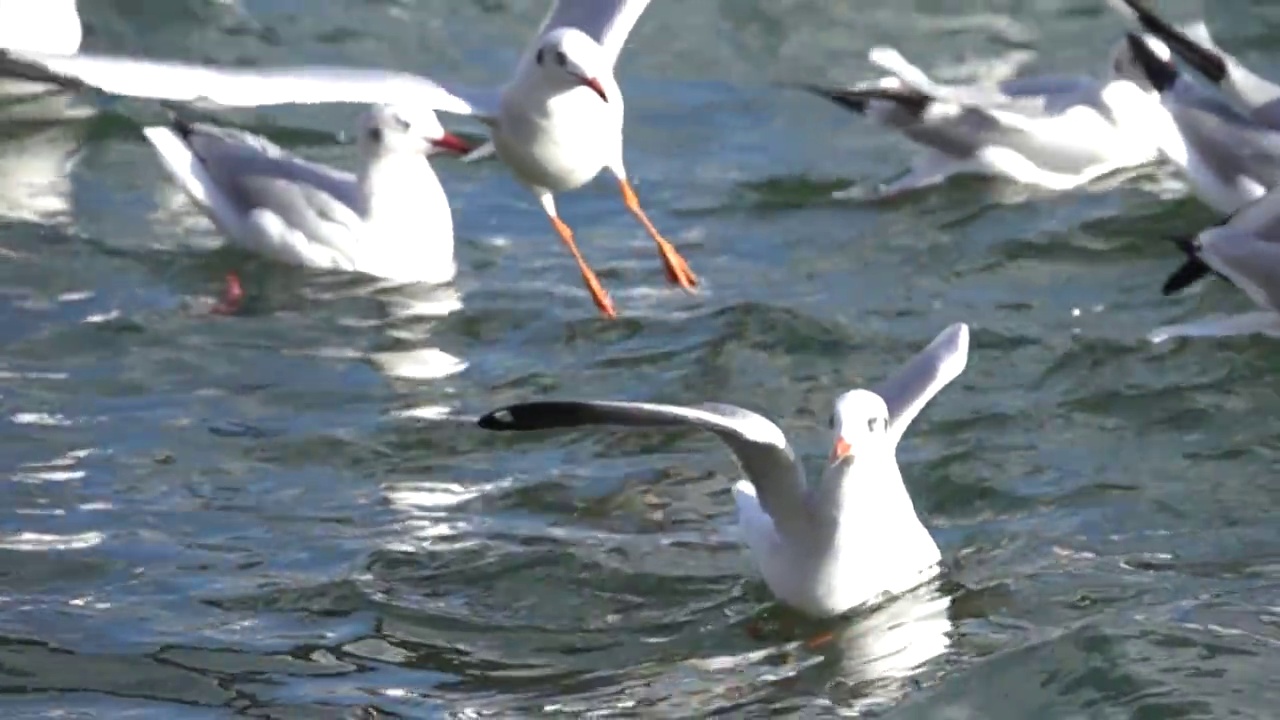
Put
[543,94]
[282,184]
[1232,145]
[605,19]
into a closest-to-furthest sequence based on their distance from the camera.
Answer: [543,94]
[605,19]
[1232,145]
[282,184]

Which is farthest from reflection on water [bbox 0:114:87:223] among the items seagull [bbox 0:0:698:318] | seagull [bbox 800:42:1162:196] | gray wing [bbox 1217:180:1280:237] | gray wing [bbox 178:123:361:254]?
gray wing [bbox 1217:180:1280:237]

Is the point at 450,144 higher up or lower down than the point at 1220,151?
higher up

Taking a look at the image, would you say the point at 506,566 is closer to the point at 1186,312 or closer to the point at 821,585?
the point at 821,585

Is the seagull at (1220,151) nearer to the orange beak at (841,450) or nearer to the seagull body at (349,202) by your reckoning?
the seagull body at (349,202)

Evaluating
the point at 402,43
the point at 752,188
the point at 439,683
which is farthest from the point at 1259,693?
the point at 402,43

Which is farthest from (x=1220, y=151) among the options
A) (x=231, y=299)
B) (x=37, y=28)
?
(x=37, y=28)

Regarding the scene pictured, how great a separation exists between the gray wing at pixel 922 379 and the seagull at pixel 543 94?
235cm

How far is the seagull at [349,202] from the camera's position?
32.6 ft

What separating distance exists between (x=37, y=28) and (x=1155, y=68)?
5241mm

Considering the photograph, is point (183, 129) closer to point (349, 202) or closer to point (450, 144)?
point (349, 202)

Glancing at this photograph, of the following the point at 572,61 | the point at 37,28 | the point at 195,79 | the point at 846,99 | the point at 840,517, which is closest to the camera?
the point at 840,517

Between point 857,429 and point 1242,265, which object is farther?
point 1242,265

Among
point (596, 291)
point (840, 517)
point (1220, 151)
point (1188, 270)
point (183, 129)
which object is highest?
point (183, 129)

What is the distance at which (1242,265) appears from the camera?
343 inches
